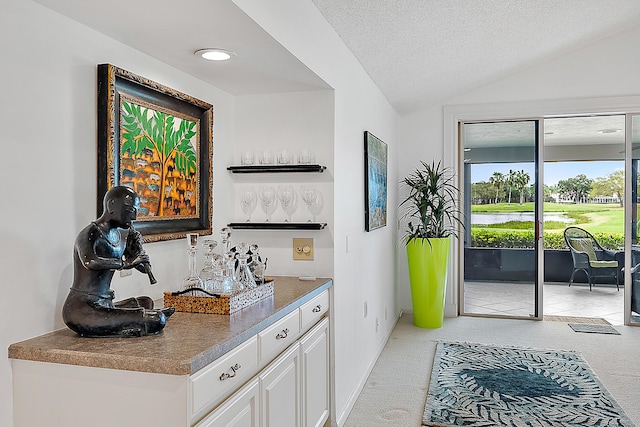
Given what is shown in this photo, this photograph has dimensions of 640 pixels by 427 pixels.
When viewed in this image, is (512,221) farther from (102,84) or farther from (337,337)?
(102,84)

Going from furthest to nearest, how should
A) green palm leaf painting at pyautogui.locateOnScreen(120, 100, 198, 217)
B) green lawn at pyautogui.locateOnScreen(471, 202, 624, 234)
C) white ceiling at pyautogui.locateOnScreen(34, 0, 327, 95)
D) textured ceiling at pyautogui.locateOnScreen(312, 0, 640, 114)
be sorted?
green lawn at pyautogui.locateOnScreen(471, 202, 624, 234) → textured ceiling at pyautogui.locateOnScreen(312, 0, 640, 114) → green palm leaf painting at pyautogui.locateOnScreen(120, 100, 198, 217) → white ceiling at pyautogui.locateOnScreen(34, 0, 327, 95)

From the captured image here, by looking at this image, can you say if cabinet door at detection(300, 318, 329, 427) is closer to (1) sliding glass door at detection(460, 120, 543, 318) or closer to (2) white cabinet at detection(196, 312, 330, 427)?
(2) white cabinet at detection(196, 312, 330, 427)

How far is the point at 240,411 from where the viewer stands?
1.80 meters

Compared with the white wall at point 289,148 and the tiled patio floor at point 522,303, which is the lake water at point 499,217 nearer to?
the tiled patio floor at point 522,303

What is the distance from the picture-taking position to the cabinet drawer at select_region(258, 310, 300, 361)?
6.56 feet

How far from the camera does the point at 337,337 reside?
3.06m

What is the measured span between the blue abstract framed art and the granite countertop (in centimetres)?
209

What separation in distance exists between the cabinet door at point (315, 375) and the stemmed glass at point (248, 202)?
2.56ft

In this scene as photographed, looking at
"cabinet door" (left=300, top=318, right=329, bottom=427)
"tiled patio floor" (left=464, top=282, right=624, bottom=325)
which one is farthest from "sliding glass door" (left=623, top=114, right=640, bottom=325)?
"cabinet door" (left=300, top=318, right=329, bottom=427)

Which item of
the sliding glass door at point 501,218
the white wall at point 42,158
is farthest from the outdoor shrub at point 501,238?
the white wall at point 42,158

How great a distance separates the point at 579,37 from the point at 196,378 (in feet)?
16.2

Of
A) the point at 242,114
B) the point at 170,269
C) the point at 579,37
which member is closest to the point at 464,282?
the point at 579,37

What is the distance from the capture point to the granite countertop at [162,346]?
1472 millimetres

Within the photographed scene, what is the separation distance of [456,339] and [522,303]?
4.39ft
